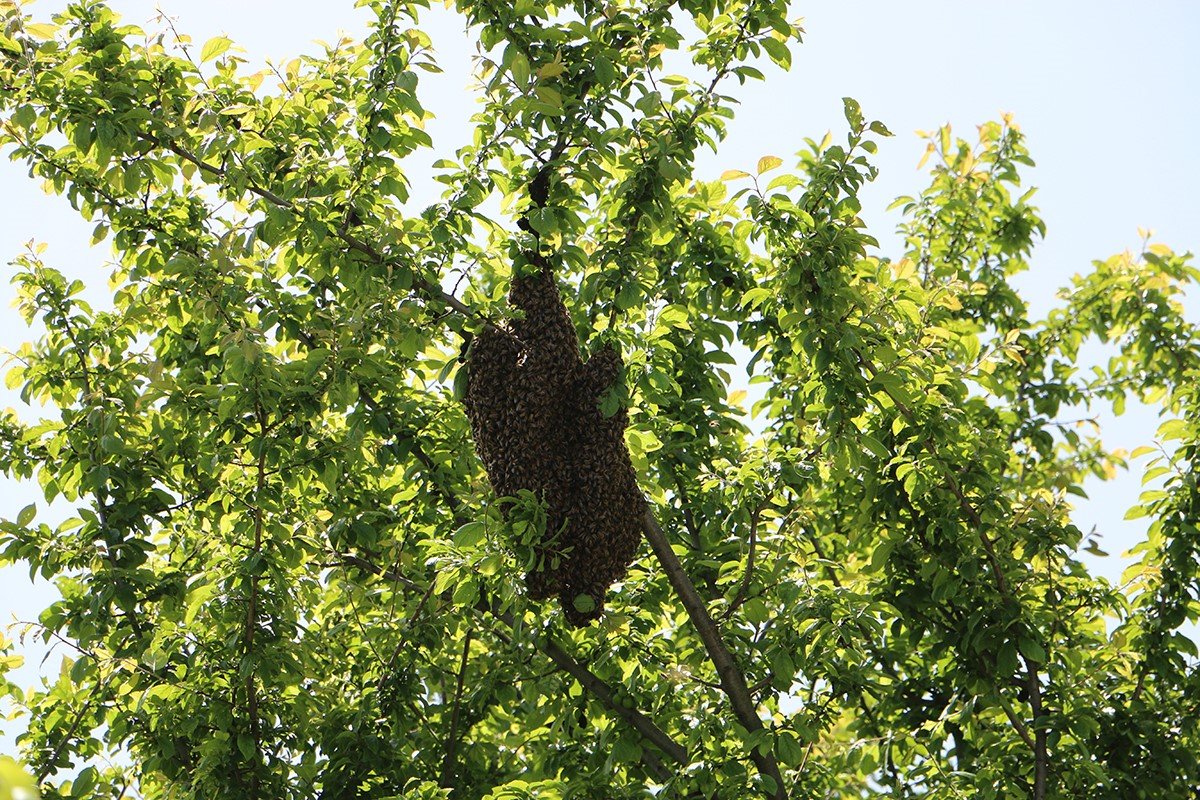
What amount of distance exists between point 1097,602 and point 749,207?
8.67 ft

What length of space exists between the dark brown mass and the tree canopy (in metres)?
0.11

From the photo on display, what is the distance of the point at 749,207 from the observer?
541 centimetres

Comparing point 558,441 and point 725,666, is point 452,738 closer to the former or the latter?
point 725,666

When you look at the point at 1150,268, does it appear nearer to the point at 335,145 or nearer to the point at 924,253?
the point at 924,253

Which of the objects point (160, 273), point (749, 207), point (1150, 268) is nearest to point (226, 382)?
point (160, 273)

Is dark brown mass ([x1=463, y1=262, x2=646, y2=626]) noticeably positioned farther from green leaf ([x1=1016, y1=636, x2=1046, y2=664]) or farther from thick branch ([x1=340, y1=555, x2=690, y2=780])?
green leaf ([x1=1016, y1=636, x2=1046, y2=664])

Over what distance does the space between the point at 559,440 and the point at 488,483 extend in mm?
519

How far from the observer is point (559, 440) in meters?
4.96

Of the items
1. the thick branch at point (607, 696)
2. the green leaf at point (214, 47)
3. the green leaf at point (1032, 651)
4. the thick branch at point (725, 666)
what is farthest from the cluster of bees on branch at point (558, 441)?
the green leaf at point (1032, 651)

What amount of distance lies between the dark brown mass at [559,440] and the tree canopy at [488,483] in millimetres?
111

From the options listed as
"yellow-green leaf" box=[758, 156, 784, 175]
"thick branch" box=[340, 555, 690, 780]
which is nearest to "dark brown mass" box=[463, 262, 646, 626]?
"thick branch" box=[340, 555, 690, 780]

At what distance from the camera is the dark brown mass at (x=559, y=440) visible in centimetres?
492

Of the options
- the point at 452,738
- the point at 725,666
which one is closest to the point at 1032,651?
the point at 725,666

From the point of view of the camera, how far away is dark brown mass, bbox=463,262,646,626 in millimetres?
4922
